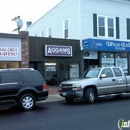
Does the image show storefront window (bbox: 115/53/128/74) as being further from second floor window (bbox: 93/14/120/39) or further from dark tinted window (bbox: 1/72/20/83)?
dark tinted window (bbox: 1/72/20/83)

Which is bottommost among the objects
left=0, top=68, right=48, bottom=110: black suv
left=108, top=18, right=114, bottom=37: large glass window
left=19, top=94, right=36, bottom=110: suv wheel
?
left=19, top=94, right=36, bottom=110: suv wheel

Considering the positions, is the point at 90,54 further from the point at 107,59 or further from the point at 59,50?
the point at 59,50

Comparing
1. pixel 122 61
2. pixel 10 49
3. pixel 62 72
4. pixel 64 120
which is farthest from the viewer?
pixel 122 61

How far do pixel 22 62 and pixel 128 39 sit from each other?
9.59 meters

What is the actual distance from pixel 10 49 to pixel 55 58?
3.36 meters

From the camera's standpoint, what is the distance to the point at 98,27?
18.9 meters

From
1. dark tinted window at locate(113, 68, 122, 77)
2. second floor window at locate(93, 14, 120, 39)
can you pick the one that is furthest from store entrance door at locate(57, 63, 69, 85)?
dark tinted window at locate(113, 68, 122, 77)

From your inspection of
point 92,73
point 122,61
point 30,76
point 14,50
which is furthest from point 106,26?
point 30,76

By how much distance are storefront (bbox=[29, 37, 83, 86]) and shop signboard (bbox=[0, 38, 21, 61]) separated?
0.90 metres

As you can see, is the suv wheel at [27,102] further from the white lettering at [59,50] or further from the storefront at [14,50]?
the white lettering at [59,50]

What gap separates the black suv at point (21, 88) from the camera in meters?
9.73

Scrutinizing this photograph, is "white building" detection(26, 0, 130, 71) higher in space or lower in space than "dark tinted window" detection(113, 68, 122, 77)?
higher

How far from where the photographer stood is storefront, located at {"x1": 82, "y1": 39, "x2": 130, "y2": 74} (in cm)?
1745

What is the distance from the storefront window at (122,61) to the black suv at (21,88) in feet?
34.6
